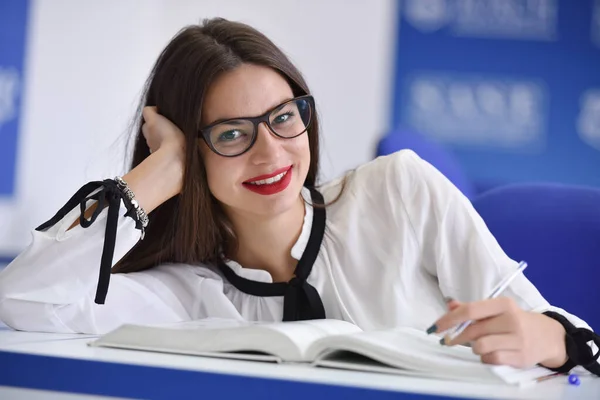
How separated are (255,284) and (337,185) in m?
0.30

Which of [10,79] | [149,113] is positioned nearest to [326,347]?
[149,113]

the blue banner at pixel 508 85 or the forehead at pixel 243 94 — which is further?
the blue banner at pixel 508 85

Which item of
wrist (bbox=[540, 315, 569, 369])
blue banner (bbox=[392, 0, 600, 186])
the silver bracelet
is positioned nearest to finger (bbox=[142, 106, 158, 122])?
the silver bracelet

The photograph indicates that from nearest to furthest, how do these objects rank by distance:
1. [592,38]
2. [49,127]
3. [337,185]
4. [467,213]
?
[467,213] < [337,185] < [49,127] < [592,38]

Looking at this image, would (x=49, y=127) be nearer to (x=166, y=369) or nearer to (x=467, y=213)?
(x=467, y=213)

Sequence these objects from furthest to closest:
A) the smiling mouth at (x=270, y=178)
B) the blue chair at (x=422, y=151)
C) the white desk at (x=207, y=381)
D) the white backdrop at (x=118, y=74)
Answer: the white backdrop at (x=118, y=74) < the blue chair at (x=422, y=151) < the smiling mouth at (x=270, y=178) < the white desk at (x=207, y=381)

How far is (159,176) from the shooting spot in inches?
64.8

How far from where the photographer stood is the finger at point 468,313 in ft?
3.41

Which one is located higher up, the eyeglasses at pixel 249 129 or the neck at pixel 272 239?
the eyeglasses at pixel 249 129

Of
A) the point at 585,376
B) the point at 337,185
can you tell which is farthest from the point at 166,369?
the point at 337,185

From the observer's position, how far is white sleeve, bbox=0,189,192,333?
1526 mm

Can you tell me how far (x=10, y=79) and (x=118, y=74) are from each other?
42.8 inches

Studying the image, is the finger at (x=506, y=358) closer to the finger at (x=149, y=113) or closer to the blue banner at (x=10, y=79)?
the finger at (x=149, y=113)

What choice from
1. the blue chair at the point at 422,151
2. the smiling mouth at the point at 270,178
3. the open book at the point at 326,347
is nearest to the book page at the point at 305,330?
the open book at the point at 326,347
